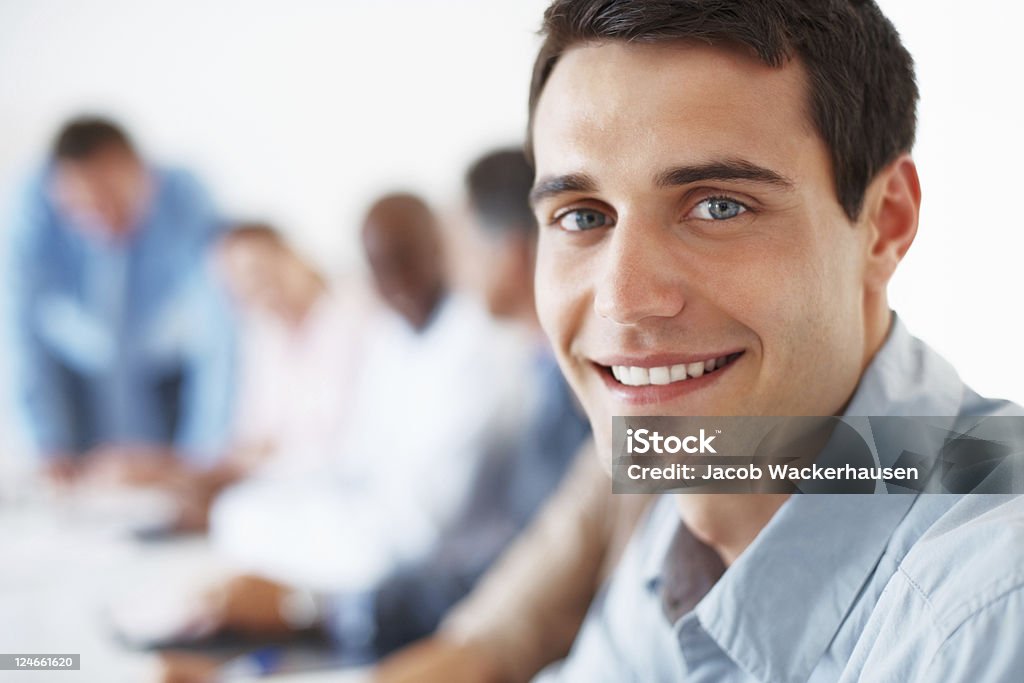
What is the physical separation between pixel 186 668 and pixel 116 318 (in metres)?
0.86

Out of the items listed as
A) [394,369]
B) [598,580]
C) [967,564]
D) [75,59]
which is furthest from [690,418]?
[75,59]

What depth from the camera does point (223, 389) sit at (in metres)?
1.94

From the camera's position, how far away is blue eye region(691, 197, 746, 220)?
0.60m

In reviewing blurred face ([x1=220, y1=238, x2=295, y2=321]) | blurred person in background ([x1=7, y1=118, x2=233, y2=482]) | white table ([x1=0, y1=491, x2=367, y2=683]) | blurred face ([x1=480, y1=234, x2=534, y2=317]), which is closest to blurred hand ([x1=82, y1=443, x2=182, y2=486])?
blurred person in background ([x1=7, y1=118, x2=233, y2=482])

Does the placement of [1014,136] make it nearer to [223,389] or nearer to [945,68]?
[945,68]

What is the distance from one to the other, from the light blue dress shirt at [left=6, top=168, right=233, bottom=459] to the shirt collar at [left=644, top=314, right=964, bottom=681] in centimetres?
152

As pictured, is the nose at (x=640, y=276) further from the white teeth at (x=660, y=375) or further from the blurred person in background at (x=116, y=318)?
the blurred person in background at (x=116, y=318)

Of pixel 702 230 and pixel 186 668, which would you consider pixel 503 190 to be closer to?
pixel 186 668

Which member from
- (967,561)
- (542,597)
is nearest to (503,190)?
(542,597)

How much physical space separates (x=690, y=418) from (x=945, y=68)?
1.45 feet

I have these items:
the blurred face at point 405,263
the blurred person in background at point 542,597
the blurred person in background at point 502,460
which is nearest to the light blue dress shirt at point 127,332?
the blurred face at point 405,263

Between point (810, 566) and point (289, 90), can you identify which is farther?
point (289, 90)

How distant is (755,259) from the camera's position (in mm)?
603

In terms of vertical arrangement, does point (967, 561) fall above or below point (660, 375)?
below
